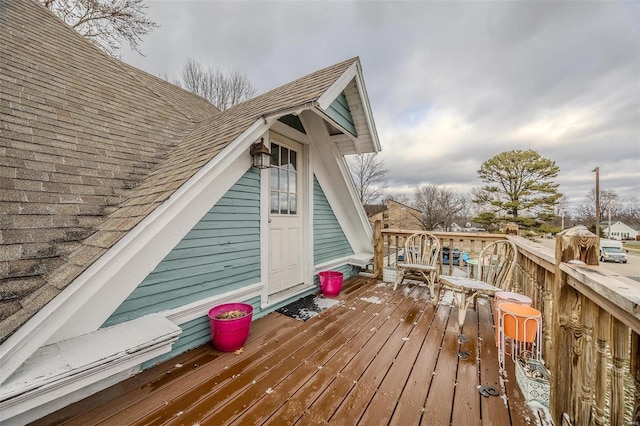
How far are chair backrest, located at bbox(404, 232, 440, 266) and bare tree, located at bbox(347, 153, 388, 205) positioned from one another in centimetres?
1374

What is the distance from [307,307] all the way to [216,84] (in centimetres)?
1216

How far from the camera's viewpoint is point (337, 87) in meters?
3.18

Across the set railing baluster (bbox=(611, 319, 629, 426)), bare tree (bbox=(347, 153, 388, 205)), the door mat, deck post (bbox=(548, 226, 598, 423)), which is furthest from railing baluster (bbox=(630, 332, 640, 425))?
bare tree (bbox=(347, 153, 388, 205))

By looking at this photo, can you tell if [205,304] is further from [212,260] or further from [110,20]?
[110,20]

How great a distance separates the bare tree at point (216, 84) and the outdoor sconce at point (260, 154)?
986 centimetres

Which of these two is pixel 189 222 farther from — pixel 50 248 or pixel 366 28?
pixel 366 28

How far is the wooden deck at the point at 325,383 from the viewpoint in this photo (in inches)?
62.2

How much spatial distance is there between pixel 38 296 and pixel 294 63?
9.52 m

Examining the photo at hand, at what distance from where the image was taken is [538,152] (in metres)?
17.8

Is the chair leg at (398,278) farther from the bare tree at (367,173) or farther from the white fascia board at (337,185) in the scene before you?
the bare tree at (367,173)

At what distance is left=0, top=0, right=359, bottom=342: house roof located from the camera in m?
1.71

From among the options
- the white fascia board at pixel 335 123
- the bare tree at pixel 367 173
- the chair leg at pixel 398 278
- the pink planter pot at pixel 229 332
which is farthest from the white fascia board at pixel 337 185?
the bare tree at pixel 367 173

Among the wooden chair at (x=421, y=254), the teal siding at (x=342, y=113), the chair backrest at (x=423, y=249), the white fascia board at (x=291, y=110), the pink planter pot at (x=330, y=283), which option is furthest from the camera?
the chair backrest at (x=423, y=249)

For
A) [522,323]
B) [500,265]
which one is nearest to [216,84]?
[500,265]
